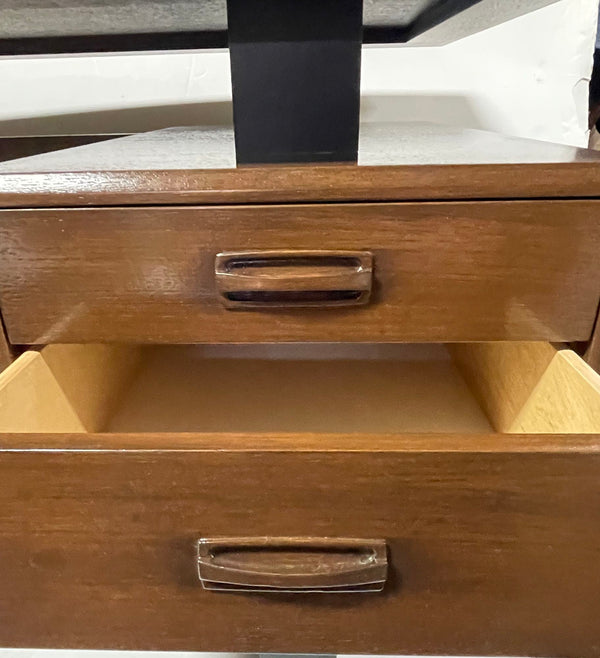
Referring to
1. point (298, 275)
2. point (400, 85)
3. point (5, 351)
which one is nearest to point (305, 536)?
point (298, 275)

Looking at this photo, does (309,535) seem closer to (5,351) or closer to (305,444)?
(305,444)

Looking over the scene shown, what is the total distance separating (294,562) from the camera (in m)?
0.42

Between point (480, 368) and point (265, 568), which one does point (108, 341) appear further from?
point (480, 368)

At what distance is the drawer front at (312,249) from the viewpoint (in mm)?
474

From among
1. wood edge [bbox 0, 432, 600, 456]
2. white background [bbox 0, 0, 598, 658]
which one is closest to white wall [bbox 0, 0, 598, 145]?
white background [bbox 0, 0, 598, 658]

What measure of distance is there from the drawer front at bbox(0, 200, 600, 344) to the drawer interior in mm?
63

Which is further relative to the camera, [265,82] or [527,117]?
[527,117]

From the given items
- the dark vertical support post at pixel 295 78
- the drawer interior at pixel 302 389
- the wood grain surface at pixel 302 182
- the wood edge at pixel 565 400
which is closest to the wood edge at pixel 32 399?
the drawer interior at pixel 302 389

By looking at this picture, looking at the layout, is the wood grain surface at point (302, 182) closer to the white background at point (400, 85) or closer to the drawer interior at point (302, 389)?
the drawer interior at point (302, 389)

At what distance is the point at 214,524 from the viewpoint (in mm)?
417

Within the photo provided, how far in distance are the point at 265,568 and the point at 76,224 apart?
0.97 feet

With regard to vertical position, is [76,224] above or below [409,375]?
above

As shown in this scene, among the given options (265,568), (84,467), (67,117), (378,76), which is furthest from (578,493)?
(67,117)

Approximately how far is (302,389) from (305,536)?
1.19 feet
